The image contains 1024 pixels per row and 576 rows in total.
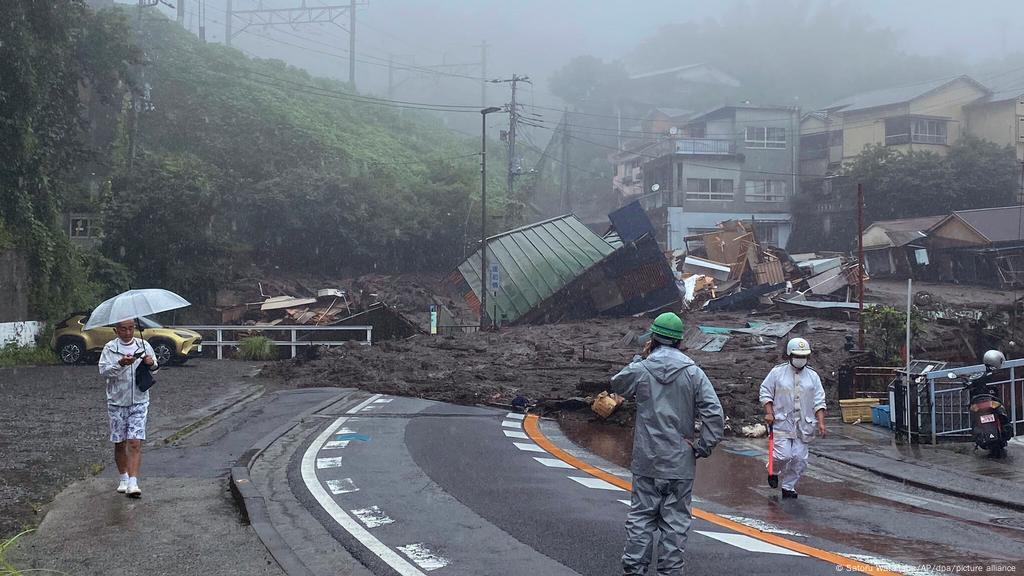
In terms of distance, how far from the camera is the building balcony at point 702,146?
57938 millimetres

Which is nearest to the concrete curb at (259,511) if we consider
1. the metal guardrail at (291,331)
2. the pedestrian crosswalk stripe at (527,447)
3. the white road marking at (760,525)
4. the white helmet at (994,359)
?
the pedestrian crosswalk stripe at (527,447)

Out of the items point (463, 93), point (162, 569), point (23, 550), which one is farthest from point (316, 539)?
point (463, 93)

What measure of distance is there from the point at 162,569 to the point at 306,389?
42.6 ft

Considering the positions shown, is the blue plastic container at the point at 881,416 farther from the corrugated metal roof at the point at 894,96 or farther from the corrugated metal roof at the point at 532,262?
the corrugated metal roof at the point at 894,96

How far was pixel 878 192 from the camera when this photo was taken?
174ft

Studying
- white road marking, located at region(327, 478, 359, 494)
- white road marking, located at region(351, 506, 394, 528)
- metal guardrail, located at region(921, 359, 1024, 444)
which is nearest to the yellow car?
white road marking, located at region(327, 478, 359, 494)

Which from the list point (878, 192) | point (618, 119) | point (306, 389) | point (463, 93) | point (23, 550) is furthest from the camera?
point (463, 93)

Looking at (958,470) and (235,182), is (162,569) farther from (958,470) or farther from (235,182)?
(235,182)

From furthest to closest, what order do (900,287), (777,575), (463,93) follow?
(463,93) < (900,287) < (777,575)

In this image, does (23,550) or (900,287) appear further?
(900,287)

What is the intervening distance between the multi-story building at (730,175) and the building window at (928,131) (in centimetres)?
733

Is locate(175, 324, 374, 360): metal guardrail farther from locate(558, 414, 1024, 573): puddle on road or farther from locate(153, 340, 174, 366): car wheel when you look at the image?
locate(558, 414, 1024, 573): puddle on road

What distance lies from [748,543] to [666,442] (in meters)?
1.57

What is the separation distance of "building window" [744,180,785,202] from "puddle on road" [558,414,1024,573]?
50097mm
